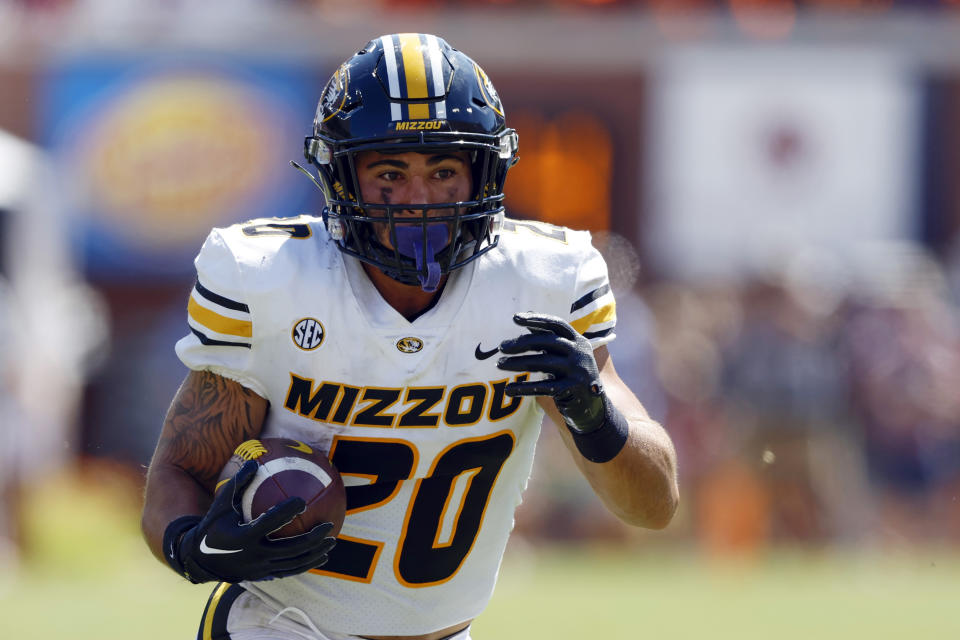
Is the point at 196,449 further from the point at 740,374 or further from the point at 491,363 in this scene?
the point at 740,374

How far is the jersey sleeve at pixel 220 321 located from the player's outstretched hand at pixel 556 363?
57 cm

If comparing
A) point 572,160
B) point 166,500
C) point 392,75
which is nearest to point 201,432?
point 166,500

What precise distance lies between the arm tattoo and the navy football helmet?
390mm

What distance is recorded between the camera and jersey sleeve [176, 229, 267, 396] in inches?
123

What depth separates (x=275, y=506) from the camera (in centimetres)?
286

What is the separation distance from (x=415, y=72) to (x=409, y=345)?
1.93ft

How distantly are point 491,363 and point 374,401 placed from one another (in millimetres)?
258

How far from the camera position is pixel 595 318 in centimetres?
328

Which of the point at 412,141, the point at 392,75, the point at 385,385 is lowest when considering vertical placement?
the point at 385,385

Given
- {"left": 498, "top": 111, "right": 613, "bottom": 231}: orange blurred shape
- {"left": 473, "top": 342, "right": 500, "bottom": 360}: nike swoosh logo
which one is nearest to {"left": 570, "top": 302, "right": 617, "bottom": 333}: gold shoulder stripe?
{"left": 473, "top": 342, "right": 500, "bottom": 360}: nike swoosh logo

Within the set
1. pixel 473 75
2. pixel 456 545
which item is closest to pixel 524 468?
pixel 456 545

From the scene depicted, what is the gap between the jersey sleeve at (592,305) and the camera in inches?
128

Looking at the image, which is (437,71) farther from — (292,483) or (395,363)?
(292,483)

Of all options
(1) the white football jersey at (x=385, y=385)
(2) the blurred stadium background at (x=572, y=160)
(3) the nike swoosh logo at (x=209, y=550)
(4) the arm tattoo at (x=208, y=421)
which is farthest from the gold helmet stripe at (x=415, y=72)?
(2) the blurred stadium background at (x=572, y=160)
